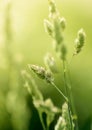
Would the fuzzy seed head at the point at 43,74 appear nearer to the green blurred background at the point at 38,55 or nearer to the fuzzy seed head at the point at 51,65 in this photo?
the fuzzy seed head at the point at 51,65

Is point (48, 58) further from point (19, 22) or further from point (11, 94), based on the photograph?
point (19, 22)

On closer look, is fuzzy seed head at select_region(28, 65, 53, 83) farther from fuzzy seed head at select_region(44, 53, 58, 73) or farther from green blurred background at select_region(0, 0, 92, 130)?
green blurred background at select_region(0, 0, 92, 130)

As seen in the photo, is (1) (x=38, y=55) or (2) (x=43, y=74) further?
(1) (x=38, y=55)

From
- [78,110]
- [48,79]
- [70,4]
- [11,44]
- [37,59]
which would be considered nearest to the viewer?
[48,79]

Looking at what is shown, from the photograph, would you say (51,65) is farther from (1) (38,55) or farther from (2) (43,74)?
(1) (38,55)

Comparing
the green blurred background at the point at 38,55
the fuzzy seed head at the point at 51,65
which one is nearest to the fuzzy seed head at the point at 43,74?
the fuzzy seed head at the point at 51,65

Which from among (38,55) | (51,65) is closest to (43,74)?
(51,65)

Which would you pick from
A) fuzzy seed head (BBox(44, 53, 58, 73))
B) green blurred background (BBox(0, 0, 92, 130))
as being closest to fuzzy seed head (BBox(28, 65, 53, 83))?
fuzzy seed head (BBox(44, 53, 58, 73))

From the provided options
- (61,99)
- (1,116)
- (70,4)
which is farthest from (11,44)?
(70,4)
